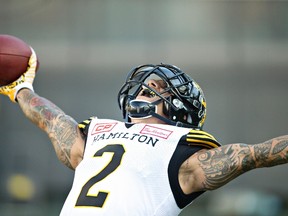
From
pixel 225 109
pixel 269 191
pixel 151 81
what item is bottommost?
pixel 269 191

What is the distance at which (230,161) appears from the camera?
3.27 m

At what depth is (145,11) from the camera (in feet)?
29.6

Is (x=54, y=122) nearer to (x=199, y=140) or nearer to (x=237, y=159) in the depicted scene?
(x=199, y=140)

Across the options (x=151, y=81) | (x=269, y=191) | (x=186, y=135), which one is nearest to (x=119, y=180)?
(x=186, y=135)

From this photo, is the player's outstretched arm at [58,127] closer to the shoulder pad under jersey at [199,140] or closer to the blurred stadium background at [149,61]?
the shoulder pad under jersey at [199,140]

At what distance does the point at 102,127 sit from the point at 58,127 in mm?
343

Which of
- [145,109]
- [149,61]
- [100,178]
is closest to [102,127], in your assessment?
[145,109]

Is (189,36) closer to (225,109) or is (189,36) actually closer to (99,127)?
(225,109)

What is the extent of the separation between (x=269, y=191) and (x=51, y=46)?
2.98m

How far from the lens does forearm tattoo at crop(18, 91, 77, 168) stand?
379 cm

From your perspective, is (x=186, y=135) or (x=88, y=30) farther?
(x=88, y=30)

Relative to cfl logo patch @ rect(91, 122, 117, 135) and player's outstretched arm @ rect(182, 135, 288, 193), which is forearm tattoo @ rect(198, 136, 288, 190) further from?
cfl logo patch @ rect(91, 122, 117, 135)

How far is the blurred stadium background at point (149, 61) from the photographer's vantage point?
8.69 metres

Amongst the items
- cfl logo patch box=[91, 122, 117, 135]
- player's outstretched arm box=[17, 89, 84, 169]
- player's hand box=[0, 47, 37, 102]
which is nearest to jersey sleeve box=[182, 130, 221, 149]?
cfl logo patch box=[91, 122, 117, 135]
